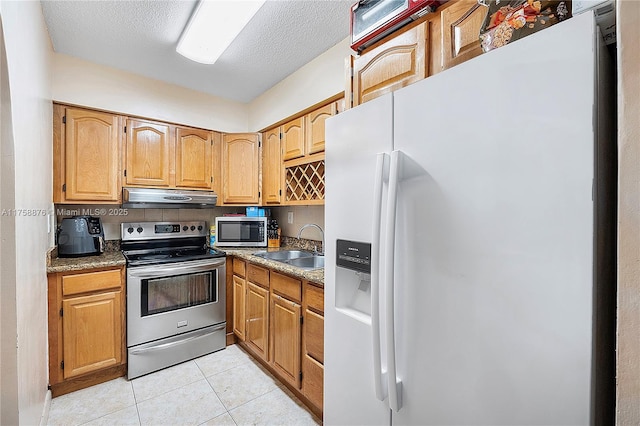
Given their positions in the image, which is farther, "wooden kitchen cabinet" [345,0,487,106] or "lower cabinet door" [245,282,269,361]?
"lower cabinet door" [245,282,269,361]

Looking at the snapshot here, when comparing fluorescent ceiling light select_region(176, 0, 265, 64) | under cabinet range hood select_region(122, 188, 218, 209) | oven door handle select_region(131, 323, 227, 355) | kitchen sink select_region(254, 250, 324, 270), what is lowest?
oven door handle select_region(131, 323, 227, 355)

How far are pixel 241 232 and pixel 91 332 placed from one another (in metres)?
1.36

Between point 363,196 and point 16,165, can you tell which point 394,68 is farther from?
point 16,165

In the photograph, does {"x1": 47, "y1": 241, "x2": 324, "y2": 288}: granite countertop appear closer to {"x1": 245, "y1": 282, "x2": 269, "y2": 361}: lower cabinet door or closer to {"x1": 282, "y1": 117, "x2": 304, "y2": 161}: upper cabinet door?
{"x1": 245, "y1": 282, "x2": 269, "y2": 361}: lower cabinet door

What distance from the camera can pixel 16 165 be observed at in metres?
1.07

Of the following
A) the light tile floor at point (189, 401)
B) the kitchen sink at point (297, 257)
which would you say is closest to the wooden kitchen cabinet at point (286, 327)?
the light tile floor at point (189, 401)

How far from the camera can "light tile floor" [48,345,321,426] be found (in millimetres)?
1766

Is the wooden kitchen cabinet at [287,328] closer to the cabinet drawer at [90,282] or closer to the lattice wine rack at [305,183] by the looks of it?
the lattice wine rack at [305,183]

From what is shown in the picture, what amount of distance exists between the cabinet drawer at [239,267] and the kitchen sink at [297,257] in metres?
0.14

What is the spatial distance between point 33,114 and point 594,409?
2.33m

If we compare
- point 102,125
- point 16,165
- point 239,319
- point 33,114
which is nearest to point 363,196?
point 16,165

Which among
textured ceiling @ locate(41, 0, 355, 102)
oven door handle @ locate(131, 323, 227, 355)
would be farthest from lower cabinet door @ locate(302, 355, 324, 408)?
textured ceiling @ locate(41, 0, 355, 102)

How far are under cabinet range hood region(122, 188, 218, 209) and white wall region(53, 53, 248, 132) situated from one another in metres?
0.68

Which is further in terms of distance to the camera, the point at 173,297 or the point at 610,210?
the point at 173,297
